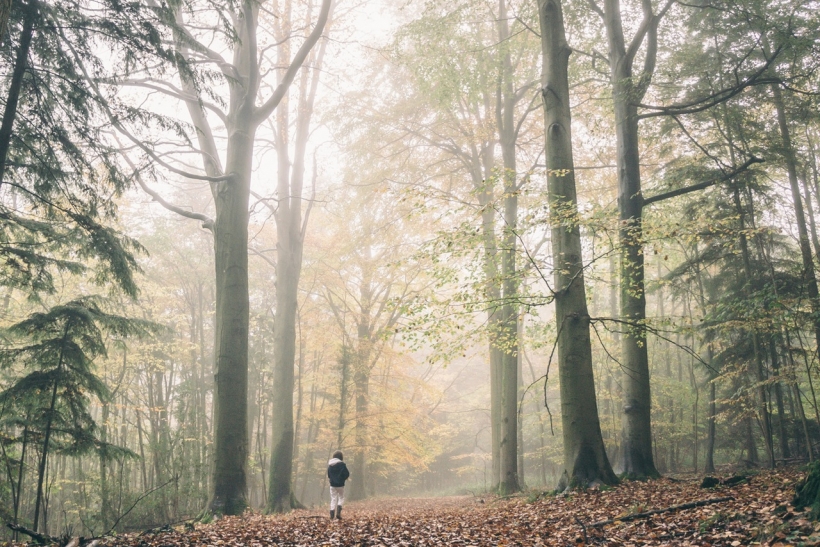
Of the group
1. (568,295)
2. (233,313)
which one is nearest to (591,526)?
(568,295)

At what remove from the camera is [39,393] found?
8.07 m

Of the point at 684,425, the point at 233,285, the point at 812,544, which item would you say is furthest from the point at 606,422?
the point at 812,544

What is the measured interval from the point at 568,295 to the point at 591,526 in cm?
353

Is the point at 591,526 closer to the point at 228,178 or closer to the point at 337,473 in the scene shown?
the point at 337,473

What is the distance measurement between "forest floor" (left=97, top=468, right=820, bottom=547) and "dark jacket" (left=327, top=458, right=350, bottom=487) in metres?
2.20

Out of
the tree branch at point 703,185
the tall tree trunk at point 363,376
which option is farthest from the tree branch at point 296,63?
the tall tree trunk at point 363,376

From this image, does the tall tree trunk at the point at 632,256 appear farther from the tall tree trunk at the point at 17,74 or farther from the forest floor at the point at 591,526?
the tall tree trunk at the point at 17,74

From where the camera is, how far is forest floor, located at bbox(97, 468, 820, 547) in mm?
3724

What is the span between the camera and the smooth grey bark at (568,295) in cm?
704

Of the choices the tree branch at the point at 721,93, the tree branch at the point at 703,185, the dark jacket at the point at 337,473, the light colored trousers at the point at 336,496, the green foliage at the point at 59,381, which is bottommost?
the light colored trousers at the point at 336,496

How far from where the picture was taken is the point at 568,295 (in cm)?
748

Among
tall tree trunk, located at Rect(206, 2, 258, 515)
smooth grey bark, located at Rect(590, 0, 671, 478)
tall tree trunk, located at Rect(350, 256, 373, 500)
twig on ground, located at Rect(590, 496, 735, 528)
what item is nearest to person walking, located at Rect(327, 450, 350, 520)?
tall tree trunk, located at Rect(206, 2, 258, 515)

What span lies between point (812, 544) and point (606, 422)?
16176mm

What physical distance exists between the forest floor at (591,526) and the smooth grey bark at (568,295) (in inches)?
19.7
